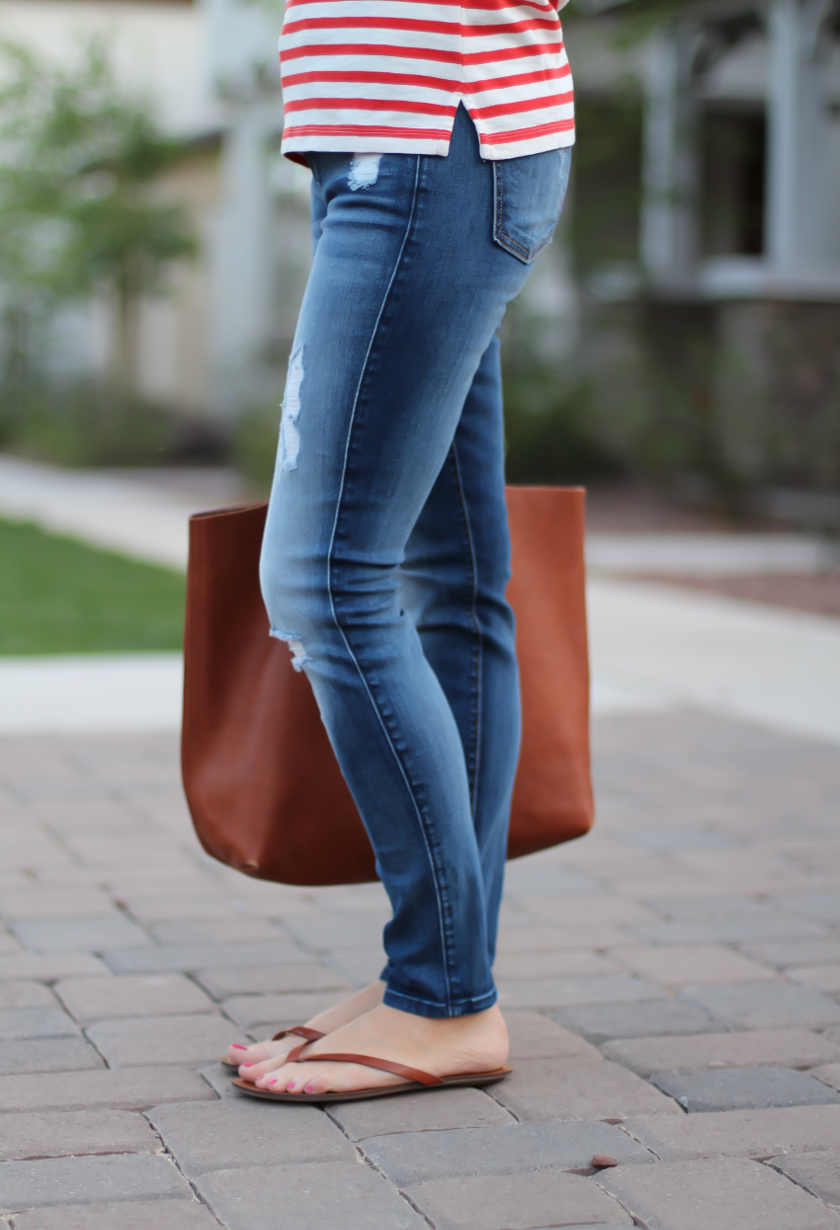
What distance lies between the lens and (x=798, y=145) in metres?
11.3

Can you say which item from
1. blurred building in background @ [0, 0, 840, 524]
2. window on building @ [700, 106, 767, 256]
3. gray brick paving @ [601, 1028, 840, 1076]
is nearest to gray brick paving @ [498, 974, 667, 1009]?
gray brick paving @ [601, 1028, 840, 1076]

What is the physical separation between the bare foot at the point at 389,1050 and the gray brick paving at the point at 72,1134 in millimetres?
174

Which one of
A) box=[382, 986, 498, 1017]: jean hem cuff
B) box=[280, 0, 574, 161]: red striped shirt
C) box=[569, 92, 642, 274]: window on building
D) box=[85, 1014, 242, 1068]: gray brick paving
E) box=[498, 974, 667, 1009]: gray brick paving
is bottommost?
box=[498, 974, 667, 1009]: gray brick paving

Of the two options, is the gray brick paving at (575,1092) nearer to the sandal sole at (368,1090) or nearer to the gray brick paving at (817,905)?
the sandal sole at (368,1090)

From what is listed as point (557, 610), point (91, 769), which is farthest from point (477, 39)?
point (91, 769)

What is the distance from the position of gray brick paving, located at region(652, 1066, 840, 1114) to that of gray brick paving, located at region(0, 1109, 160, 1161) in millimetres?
666

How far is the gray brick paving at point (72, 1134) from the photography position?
190 centimetres

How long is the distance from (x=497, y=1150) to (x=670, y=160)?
11.3 meters

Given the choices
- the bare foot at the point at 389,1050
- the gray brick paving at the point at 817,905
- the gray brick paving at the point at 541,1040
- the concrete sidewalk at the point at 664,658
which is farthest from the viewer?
the concrete sidewalk at the point at 664,658

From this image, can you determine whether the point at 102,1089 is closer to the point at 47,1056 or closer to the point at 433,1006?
the point at 47,1056

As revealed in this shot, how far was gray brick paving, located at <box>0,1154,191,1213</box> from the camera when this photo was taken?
1763 mm

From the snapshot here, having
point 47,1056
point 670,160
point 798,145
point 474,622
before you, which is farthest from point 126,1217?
point 670,160

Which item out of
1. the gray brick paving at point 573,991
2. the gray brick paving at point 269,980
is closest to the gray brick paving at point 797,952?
the gray brick paving at point 573,991

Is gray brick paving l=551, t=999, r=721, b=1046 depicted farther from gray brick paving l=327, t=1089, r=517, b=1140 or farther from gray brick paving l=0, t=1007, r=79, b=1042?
gray brick paving l=0, t=1007, r=79, b=1042
